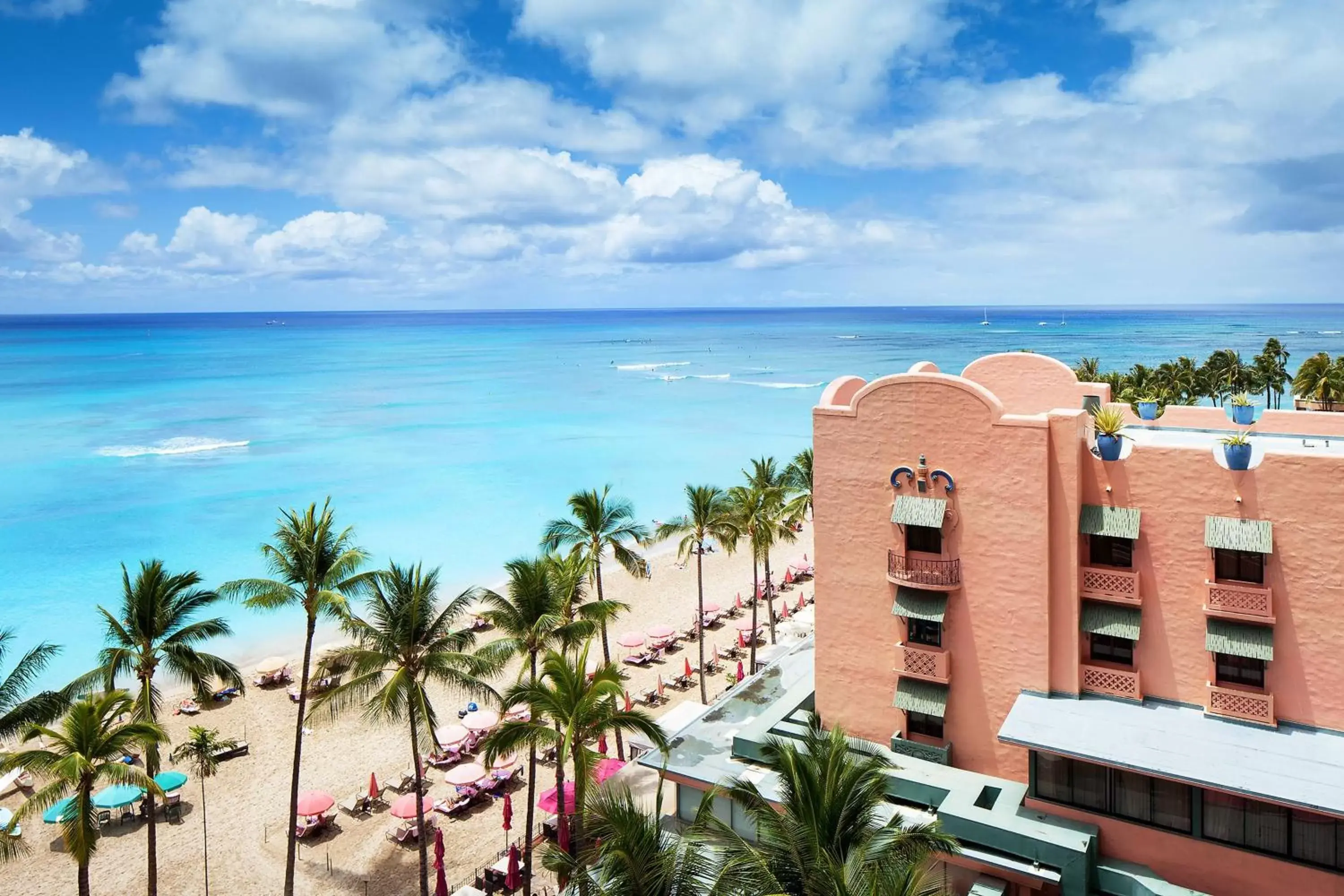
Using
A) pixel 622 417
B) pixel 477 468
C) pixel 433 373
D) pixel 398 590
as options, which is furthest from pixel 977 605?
pixel 433 373

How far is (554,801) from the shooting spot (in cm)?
2703

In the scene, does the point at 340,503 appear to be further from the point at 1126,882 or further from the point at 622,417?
the point at 1126,882

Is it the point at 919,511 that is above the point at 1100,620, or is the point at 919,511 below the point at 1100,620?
above

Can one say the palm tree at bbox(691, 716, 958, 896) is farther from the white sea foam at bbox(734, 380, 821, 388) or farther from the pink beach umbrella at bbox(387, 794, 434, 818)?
the white sea foam at bbox(734, 380, 821, 388)

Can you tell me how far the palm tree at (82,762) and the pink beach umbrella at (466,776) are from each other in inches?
417

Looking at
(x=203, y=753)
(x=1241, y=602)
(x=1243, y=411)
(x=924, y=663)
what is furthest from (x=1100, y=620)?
(x=203, y=753)

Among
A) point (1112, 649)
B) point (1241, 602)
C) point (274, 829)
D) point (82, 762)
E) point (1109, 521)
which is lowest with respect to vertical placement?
point (274, 829)

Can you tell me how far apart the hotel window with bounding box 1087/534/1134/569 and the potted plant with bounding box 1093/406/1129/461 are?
1909 millimetres

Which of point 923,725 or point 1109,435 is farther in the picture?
point 923,725

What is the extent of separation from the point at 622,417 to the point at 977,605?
10456 centimetres

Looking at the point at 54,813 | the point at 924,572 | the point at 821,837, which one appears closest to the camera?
the point at 821,837

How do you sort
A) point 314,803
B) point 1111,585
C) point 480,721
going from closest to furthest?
point 1111,585, point 314,803, point 480,721

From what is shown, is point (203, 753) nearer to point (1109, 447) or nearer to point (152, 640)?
point (152, 640)

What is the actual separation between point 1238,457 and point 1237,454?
51mm
